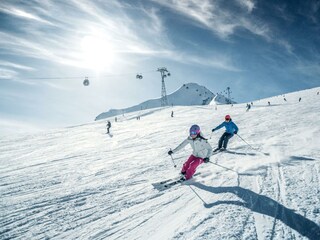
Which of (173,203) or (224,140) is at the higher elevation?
(224,140)

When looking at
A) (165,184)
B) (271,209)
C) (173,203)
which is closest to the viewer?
(271,209)

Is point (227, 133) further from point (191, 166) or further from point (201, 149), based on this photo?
point (191, 166)

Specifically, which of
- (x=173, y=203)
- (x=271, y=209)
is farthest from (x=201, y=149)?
(x=271, y=209)

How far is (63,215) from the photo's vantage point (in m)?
5.46

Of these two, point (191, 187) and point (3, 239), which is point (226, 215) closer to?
point (191, 187)

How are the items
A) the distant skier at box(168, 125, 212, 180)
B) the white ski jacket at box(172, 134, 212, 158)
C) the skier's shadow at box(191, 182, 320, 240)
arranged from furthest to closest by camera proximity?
the white ski jacket at box(172, 134, 212, 158) < the distant skier at box(168, 125, 212, 180) < the skier's shadow at box(191, 182, 320, 240)

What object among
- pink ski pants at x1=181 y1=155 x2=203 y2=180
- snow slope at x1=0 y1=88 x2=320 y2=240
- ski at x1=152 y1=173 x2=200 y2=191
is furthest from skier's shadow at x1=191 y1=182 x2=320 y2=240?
pink ski pants at x1=181 y1=155 x2=203 y2=180

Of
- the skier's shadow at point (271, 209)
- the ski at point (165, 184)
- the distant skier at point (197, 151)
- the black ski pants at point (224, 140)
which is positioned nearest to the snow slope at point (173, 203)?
the skier's shadow at point (271, 209)

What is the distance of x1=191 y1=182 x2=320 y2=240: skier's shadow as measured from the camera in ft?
13.7

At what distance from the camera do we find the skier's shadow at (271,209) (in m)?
4.18

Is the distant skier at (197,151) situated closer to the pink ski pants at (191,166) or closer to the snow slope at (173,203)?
the pink ski pants at (191,166)

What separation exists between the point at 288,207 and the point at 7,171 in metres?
10.9

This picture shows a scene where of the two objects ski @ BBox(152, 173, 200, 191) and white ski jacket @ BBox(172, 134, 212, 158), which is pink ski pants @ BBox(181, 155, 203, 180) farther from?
ski @ BBox(152, 173, 200, 191)

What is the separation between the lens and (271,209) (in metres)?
5.02
